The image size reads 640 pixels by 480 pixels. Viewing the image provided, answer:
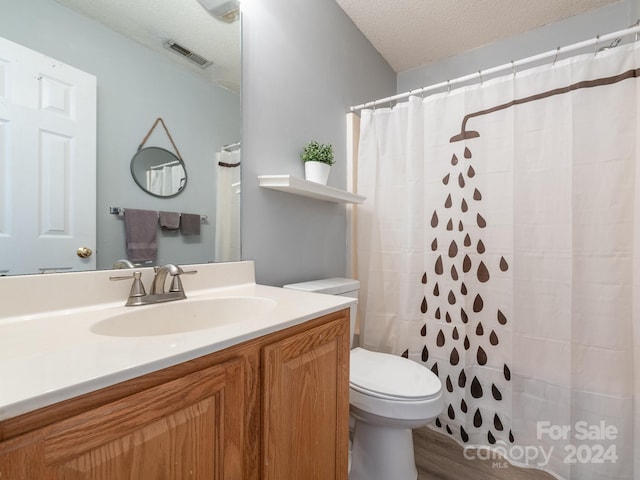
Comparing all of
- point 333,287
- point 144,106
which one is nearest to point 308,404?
point 333,287

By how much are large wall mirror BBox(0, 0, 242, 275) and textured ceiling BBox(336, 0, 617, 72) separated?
1.14 metres

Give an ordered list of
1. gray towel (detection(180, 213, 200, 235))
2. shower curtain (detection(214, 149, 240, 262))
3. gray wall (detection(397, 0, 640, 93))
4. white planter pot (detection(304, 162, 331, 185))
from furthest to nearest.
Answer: gray wall (detection(397, 0, 640, 93)) → white planter pot (detection(304, 162, 331, 185)) → shower curtain (detection(214, 149, 240, 262)) → gray towel (detection(180, 213, 200, 235))

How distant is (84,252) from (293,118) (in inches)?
42.3

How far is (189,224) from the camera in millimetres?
1113

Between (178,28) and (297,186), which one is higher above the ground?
(178,28)

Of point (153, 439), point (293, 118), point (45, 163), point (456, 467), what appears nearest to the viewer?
point (153, 439)

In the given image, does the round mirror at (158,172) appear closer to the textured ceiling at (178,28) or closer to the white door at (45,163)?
the white door at (45,163)

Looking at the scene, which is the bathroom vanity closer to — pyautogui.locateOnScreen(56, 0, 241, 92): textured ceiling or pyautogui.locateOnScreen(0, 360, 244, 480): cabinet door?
pyautogui.locateOnScreen(0, 360, 244, 480): cabinet door

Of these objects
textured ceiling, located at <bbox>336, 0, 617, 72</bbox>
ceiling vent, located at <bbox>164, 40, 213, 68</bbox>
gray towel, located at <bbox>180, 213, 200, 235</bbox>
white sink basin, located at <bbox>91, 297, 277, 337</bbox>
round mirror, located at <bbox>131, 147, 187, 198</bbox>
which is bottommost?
white sink basin, located at <bbox>91, 297, 277, 337</bbox>

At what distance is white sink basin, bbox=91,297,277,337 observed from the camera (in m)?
0.80

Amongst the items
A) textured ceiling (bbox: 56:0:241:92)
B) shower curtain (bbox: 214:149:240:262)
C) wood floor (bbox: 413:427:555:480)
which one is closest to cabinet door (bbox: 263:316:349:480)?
shower curtain (bbox: 214:149:240:262)

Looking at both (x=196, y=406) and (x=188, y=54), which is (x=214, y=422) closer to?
(x=196, y=406)

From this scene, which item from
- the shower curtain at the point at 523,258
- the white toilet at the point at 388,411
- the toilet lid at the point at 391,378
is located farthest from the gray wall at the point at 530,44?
the toilet lid at the point at 391,378

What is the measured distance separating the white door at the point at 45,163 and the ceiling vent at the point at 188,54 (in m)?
0.32
